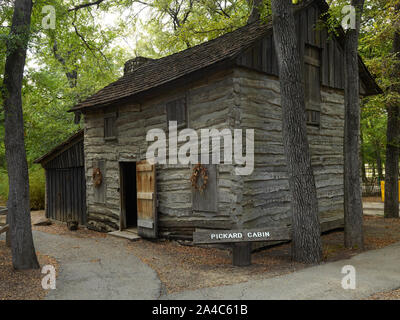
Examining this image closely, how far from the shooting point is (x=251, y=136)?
9289 mm

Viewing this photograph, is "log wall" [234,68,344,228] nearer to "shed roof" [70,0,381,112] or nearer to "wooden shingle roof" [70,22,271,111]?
"shed roof" [70,0,381,112]

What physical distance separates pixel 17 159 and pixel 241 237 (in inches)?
188

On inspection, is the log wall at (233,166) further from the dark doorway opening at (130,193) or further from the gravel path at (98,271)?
the gravel path at (98,271)

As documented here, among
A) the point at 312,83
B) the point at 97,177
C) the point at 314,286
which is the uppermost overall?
the point at 312,83

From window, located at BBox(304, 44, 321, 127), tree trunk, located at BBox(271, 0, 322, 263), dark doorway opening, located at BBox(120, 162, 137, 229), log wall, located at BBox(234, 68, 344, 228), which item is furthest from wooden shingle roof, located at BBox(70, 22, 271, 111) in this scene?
dark doorway opening, located at BBox(120, 162, 137, 229)

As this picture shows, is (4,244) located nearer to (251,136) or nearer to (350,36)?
(251,136)

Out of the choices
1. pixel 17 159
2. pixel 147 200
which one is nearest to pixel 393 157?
pixel 147 200

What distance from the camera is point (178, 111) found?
1052 cm

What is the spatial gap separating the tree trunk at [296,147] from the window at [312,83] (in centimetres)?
272

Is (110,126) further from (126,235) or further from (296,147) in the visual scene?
(296,147)

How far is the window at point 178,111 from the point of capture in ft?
34.0

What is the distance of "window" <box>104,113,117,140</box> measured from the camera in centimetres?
1295

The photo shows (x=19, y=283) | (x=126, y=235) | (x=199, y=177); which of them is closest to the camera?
(x=19, y=283)
